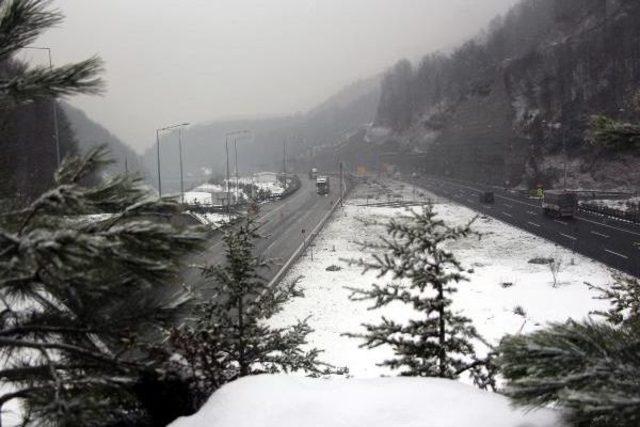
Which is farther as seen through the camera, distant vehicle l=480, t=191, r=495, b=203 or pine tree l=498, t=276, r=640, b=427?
distant vehicle l=480, t=191, r=495, b=203

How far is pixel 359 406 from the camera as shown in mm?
5797

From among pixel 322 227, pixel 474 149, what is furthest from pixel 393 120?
pixel 322 227

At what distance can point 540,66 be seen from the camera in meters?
Result: 81.5

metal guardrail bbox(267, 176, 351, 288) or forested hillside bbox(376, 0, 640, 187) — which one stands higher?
forested hillside bbox(376, 0, 640, 187)

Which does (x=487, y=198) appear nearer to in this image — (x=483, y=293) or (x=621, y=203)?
(x=621, y=203)

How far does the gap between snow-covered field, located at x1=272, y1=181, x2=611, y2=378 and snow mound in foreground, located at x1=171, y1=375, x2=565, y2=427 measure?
639 cm

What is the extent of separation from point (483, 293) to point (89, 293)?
2412 cm

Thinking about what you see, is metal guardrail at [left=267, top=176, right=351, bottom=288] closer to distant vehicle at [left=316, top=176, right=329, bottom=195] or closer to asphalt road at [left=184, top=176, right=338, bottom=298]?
asphalt road at [left=184, top=176, right=338, bottom=298]

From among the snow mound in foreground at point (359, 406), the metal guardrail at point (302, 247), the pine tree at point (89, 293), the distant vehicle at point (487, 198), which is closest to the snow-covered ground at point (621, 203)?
the distant vehicle at point (487, 198)

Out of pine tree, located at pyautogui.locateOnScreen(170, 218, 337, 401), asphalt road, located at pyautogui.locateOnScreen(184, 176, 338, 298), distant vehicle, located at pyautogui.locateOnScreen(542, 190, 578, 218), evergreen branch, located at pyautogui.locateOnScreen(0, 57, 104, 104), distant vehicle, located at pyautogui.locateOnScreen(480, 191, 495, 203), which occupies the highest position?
evergreen branch, located at pyautogui.locateOnScreen(0, 57, 104, 104)

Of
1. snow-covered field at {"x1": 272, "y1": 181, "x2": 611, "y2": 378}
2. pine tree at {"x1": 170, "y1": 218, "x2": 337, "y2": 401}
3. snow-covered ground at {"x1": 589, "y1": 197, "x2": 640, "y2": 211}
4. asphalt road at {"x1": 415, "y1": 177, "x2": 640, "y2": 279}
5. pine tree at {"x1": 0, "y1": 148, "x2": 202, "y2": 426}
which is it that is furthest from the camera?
snow-covered ground at {"x1": 589, "y1": 197, "x2": 640, "y2": 211}

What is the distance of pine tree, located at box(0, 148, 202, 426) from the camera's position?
152 inches

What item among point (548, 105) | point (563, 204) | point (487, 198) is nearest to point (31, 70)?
point (563, 204)

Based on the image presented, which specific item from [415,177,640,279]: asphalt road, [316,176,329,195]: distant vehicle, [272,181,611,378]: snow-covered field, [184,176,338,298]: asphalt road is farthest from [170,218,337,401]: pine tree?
[316,176,329,195]: distant vehicle
